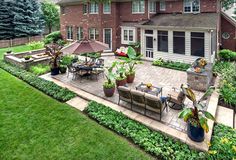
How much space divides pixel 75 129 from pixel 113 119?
1.51 m

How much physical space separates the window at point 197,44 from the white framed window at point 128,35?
21.9 ft

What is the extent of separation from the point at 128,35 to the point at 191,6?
671 cm

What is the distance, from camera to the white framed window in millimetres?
20684

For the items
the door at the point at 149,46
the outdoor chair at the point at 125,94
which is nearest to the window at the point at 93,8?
the door at the point at 149,46

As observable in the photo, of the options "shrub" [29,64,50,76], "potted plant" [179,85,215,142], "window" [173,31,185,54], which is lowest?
"potted plant" [179,85,215,142]

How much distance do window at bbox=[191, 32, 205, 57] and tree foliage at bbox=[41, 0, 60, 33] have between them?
2954cm

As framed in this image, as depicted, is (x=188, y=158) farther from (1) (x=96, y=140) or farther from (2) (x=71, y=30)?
(2) (x=71, y=30)

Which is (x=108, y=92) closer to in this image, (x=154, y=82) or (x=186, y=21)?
(x=154, y=82)

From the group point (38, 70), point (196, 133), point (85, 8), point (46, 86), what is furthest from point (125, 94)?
point (85, 8)

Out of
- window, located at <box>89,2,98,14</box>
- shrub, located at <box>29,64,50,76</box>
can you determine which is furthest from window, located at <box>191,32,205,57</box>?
window, located at <box>89,2,98,14</box>

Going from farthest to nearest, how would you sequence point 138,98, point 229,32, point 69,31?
1. point 69,31
2. point 229,32
3. point 138,98

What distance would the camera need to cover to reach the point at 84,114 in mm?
8586

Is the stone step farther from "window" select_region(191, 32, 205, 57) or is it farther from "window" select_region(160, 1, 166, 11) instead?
"window" select_region(160, 1, 166, 11)

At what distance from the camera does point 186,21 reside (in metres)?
16.6
